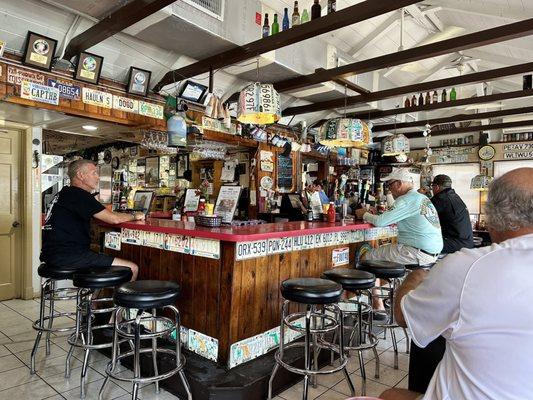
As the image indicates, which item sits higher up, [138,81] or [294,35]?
[294,35]

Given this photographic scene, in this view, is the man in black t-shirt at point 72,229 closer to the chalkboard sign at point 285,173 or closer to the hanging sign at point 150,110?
the hanging sign at point 150,110

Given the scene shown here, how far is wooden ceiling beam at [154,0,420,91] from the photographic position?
295 centimetres

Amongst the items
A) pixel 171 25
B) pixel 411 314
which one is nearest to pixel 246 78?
pixel 171 25

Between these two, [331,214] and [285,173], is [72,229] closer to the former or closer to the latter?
[331,214]

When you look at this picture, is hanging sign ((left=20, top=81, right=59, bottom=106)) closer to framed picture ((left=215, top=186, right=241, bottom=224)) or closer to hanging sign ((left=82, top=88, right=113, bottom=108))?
hanging sign ((left=82, top=88, right=113, bottom=108))

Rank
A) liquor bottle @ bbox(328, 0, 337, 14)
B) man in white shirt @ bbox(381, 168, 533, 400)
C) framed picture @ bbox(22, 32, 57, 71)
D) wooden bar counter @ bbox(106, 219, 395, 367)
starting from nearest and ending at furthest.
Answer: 1. man in white shirt @ bbox(381, 168, 533, 400)
2. wooden bar counter @ bbox(106, 219, 395, 367)
3. liquor bottle @ bbox(328, 0, 337, 14)
4. framed picture @ bbox(22, 32, 57, 71)

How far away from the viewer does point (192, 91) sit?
4.84 m

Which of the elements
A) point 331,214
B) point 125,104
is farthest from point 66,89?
point 331,214

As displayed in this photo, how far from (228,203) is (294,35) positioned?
1.71m

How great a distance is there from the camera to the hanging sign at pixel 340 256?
3.66 m

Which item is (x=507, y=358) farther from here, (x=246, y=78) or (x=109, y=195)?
(x=109, y=195)

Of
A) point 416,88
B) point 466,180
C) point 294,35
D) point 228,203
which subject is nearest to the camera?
point 228,203

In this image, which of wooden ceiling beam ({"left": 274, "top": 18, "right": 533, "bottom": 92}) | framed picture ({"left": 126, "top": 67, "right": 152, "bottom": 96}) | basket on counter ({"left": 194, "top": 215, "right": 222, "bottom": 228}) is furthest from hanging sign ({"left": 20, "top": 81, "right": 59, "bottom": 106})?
wooden ceiling beam ({"left": 274, "top": 18, "right": 533, "bottom": 92})

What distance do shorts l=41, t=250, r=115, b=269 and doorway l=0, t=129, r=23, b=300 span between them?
2.46m
